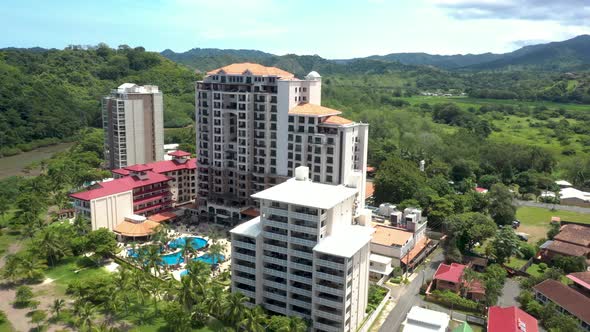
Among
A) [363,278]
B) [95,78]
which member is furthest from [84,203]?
[95,78]

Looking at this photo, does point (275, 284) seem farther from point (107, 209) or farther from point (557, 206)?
point (557, 206)

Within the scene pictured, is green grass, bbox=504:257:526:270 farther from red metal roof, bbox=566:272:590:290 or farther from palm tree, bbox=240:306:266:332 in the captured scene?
palm tree, bbox=240:306:266:332

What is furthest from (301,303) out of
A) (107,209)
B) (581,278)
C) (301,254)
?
(107,209)

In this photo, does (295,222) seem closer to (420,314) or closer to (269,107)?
(420,314)

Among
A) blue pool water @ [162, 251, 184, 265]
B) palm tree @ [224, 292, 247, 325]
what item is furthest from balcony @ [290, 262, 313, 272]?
blue pool water @ [162, 251, 184, 265]

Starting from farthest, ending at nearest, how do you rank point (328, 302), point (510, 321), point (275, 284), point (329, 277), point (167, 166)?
point (167, 166)
point (275, 284)
point (510, 321)
point (328, 302)
point (329, 277)

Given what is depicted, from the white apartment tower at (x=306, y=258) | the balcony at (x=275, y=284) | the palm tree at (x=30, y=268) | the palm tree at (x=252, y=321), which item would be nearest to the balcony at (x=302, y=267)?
the white apartment tower at (x=306, y=258)

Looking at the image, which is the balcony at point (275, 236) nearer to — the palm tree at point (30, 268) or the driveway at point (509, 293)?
the driveway at point (509, 293)
